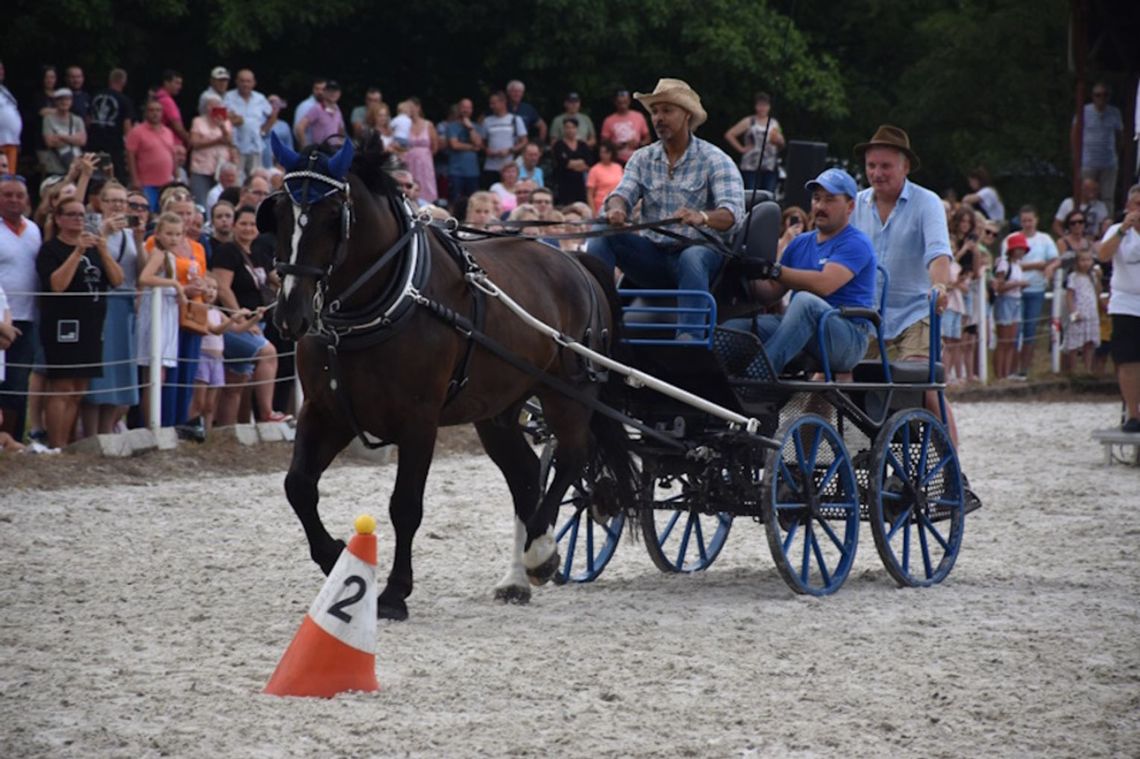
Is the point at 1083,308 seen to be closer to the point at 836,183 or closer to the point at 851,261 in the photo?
the point at 836,183

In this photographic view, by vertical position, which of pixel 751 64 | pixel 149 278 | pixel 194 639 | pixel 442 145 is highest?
pixel 751 64

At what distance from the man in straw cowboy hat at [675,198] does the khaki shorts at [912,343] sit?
4.12 feet

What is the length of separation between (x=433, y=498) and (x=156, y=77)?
12.3 metres

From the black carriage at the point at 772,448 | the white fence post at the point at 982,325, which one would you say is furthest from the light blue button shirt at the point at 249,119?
the black carriage at the point at 772,448

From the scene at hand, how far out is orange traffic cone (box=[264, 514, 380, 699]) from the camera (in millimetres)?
6176

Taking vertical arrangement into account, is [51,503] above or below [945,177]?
below

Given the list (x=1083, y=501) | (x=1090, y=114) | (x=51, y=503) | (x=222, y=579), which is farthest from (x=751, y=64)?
(x=222, y=579)

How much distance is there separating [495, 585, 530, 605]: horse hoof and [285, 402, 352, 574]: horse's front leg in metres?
0.83

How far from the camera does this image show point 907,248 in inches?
375

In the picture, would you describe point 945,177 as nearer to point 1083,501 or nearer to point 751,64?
point 751,64

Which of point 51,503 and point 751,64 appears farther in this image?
point 751,64

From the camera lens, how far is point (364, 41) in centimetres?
2498

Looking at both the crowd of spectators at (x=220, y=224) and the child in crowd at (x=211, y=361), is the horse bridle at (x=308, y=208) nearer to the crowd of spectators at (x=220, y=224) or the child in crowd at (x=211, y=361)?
the crowd of spectators at (x=220, y=224)

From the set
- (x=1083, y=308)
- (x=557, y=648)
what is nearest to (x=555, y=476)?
(x=557, y=648)
